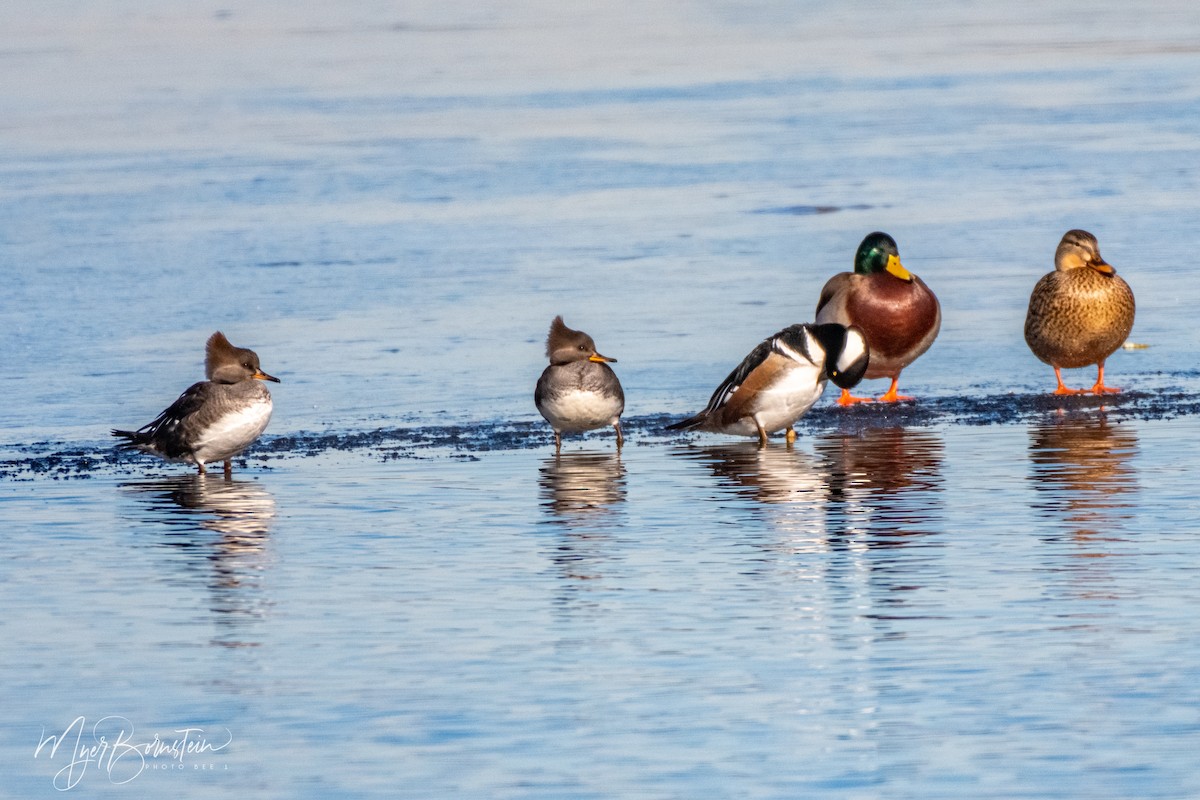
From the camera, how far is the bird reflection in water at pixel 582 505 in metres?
7.78

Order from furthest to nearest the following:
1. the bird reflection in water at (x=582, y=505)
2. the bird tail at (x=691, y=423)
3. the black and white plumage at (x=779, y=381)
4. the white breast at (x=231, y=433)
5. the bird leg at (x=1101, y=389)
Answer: the bird leg at (x=1101, y=389) < the bird tail at (x=691, y=423) < the black and white plumage at (x=779, y=381) < the white breast at (x=231, y=433) < the bird reflection in water at (x=582, y=505)

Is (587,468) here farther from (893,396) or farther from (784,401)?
(893,396)

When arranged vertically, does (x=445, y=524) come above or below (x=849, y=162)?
below

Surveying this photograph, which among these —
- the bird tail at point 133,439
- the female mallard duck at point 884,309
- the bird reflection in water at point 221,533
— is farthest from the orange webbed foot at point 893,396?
the bird tail at point 133,439

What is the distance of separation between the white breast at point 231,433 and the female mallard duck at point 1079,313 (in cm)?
451

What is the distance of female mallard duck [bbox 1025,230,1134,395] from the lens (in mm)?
11766

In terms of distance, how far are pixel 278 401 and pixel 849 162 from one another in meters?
9.83

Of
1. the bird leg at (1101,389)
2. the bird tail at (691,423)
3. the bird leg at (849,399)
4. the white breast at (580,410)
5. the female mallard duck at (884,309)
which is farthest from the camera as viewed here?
the female mallard duck at (884,309)

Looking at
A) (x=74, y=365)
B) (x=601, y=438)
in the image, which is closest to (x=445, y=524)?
(x=601, y=438)

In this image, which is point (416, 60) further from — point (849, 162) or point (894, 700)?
point (894, 700)

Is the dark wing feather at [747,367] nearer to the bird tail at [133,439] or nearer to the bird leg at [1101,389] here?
the bird leg at [1101,389]

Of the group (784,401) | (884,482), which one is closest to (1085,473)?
(884,482)

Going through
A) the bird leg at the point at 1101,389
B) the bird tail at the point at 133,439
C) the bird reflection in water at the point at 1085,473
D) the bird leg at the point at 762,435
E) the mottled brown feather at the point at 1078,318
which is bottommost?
the bird reflection in water at the point at 1085,473

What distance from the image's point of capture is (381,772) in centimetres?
538
